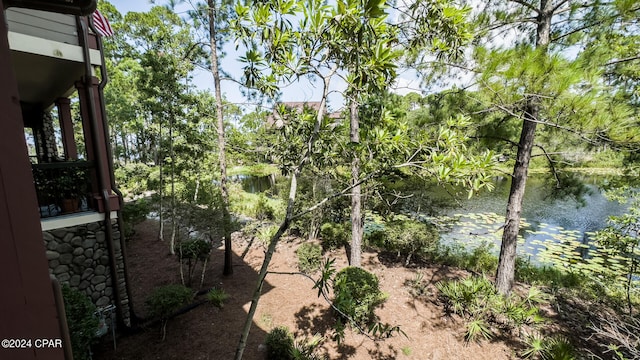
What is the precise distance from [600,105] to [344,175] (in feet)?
14.6

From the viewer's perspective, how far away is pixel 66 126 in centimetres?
581

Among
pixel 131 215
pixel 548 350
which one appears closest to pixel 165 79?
pixel 131 215

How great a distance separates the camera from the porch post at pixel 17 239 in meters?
0.58

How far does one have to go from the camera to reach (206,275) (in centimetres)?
697

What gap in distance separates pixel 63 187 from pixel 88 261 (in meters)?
1.34

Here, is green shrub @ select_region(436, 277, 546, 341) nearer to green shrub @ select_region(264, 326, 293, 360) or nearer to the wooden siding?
green shrub @ select_region(264, 326, 293, 360)

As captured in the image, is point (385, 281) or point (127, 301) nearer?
point (127, 301)

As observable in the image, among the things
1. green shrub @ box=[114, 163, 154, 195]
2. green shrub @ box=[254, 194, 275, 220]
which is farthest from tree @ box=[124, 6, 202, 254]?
green shrub @ box=[114, 163, 154, 195]

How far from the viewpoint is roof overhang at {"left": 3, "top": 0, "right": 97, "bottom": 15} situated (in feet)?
2.74

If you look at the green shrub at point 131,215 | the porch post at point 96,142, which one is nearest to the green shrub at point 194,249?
the porch post at point 96,142

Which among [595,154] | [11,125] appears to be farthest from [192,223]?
[595,154]

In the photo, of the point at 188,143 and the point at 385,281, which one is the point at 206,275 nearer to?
the point at 188,143

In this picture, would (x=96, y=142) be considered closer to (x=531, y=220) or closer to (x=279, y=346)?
(x=279, y=346)

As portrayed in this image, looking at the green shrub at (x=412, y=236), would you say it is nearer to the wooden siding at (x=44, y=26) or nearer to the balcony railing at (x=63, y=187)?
the balcony railing at (x=63, y=187)
